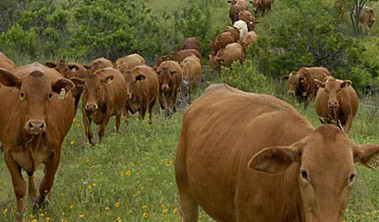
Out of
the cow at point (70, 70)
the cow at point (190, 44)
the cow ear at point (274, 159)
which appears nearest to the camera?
the cow ear at point (274, 159)

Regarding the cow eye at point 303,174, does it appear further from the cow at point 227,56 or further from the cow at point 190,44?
the cow at point 190,44

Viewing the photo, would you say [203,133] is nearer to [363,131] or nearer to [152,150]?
[152,150]

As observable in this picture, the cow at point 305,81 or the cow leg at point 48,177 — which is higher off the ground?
the cow leg at point 48,177

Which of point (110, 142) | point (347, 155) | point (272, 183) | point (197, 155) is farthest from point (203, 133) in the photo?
point (110, 142)

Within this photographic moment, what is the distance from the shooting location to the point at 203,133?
562 centimetres

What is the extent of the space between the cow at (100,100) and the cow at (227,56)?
10.9 meters

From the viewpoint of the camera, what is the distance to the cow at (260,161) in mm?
3947

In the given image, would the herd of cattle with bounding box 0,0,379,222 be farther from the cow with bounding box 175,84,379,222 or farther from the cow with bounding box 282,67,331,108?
the cow with bounding box 282,67,331,108

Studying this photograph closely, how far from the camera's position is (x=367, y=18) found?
96.8 ft

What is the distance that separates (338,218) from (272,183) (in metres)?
0.70

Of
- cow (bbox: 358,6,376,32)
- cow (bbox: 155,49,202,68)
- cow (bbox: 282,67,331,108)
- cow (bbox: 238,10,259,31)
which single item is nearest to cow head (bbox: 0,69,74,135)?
cow (bbox: 282,67,331,108)

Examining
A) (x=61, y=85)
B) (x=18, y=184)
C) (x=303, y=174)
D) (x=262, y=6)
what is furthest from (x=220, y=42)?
(x=303, y=174)

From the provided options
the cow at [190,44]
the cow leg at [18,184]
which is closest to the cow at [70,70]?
the cow leg at [18,184]

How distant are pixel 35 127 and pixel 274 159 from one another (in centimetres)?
377
